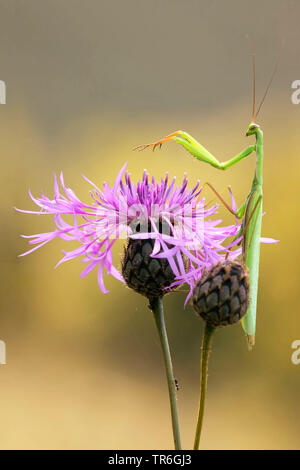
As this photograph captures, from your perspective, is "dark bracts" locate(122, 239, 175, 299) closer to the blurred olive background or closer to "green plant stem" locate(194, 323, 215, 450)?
"green plant stem" locate(194, 323, 215, 450)

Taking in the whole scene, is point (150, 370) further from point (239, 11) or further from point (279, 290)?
point (239, 11)

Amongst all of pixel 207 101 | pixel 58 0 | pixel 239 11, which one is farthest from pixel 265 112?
pixel 58 0

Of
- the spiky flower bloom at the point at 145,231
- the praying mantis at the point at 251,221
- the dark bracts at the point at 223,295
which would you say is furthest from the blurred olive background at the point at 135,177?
the dark bracts at the point at 223,295

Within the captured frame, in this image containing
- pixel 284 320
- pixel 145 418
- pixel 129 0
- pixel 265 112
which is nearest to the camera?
pixel 284 320

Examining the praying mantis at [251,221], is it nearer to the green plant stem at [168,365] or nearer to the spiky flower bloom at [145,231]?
the spiky flower bloom at [145,231]

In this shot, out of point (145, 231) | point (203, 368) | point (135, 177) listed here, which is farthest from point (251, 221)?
point (135, 177)

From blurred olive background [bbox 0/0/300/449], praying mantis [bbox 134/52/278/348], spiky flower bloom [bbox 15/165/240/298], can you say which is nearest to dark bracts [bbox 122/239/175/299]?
spiky flower bloom [bbox 15/165/240/298]
